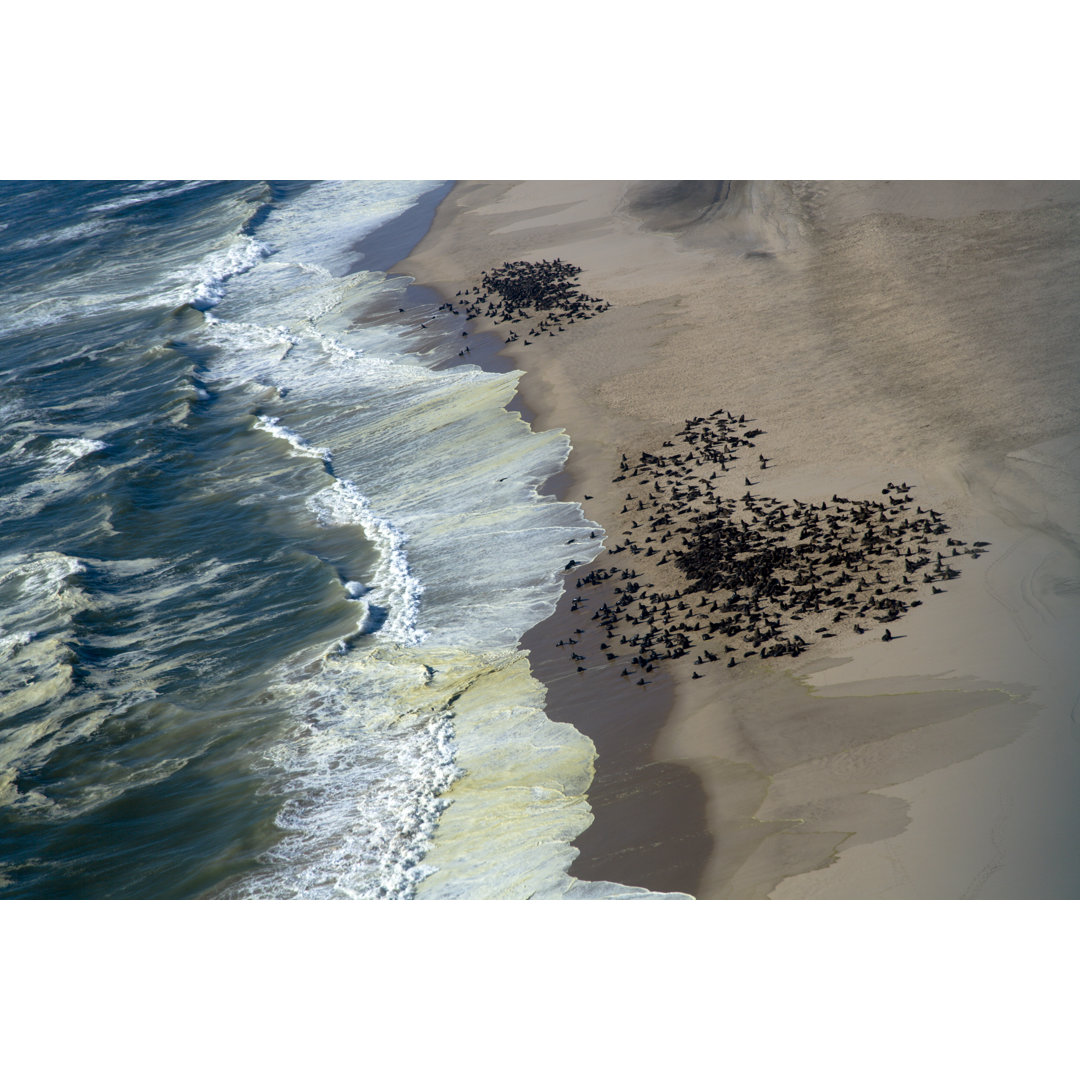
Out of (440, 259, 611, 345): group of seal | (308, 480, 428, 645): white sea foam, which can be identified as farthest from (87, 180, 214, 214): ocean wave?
(308, 480, 428, 645): white sea foam

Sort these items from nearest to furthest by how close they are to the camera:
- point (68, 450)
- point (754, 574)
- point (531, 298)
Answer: point (754, 574) < point (68, 450) < point (531, 298)

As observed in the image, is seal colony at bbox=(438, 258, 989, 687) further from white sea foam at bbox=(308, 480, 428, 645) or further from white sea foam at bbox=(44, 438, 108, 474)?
white sea foam at bbox=(44, 438, 108, 474)

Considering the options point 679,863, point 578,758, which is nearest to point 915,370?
point 578,758

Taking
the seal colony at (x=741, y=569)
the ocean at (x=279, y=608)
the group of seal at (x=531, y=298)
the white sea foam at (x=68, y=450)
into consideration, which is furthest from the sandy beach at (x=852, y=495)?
the white sea foam at (x=68, y=450)

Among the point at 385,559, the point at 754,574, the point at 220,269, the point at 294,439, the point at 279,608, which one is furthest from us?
the point at 220,269

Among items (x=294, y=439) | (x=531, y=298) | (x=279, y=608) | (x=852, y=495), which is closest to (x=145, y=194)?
(x=531, y=298)

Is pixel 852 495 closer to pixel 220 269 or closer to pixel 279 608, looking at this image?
pixel 279 608

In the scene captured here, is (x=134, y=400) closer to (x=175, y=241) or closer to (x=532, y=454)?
(x=532, y=454)
